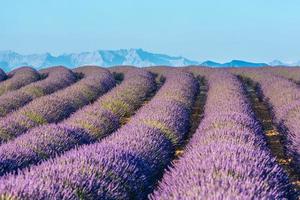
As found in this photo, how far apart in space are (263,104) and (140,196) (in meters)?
9.78

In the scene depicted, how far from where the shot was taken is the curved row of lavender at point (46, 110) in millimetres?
8195

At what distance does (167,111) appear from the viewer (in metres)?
8.89

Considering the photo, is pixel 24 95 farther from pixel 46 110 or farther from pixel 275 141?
pixel 275 141

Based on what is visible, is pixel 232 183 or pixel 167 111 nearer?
pixel 232 183

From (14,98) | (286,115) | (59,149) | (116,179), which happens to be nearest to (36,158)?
(59,149)

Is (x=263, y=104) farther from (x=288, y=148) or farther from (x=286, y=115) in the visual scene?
(x=288, y=148)

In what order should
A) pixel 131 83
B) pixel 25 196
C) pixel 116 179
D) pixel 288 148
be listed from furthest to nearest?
pixel 131 83 → pixel 288 148 → pixel 116 179 → pixel 25 196

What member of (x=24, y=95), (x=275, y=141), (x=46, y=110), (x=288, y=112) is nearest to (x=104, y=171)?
(x=288, y=112)

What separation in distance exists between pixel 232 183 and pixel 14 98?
9.33m

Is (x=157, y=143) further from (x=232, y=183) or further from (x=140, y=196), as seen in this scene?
(x=232, y=183)

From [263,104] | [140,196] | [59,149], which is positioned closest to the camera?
[140,196]

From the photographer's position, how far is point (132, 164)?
527cm

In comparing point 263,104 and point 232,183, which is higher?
point 232,183

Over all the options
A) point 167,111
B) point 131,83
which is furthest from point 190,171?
point 131,83
